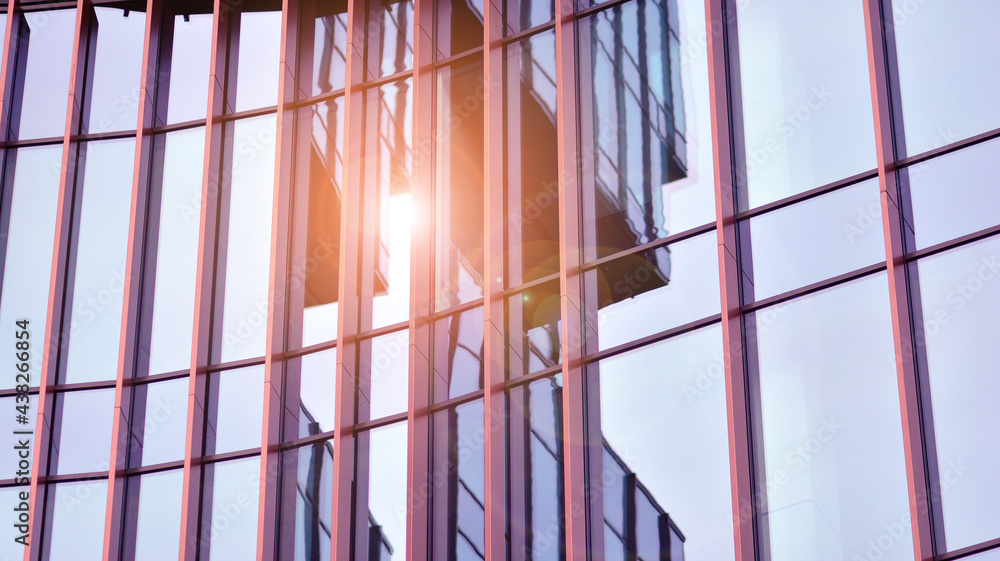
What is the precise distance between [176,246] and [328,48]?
383 cm

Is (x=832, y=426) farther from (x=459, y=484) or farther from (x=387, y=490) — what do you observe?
(x=387, y=490)

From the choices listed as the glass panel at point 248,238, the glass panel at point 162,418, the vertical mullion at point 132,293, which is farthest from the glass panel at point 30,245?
the glass panel at point 248,238

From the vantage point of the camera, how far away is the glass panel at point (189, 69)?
18.4m

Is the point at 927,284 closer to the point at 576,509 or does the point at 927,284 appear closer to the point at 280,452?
the point at 576,509

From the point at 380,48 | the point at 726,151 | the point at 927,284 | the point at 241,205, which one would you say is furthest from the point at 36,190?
the point at 927,284

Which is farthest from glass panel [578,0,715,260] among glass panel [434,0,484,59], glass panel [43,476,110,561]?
glass panel [43,476,110,561]

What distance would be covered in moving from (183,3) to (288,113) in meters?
3.24

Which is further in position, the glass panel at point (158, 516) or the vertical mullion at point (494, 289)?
the glass panel at point (158, 516)

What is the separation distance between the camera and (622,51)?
612 inches

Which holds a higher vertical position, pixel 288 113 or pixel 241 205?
pixel 288 113

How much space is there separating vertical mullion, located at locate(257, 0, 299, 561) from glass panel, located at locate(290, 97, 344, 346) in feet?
0.58

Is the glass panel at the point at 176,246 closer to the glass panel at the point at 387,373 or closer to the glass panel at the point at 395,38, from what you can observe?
the glass panel at the point at 387,373

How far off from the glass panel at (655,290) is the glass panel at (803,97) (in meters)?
0.91

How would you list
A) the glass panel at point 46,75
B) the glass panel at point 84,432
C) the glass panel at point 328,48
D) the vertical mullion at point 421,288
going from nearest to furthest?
the vertical mullion at point 421,288, the glass panel at point 84,432, the glass panel at point 328,48, the glass panel at point 46,75
